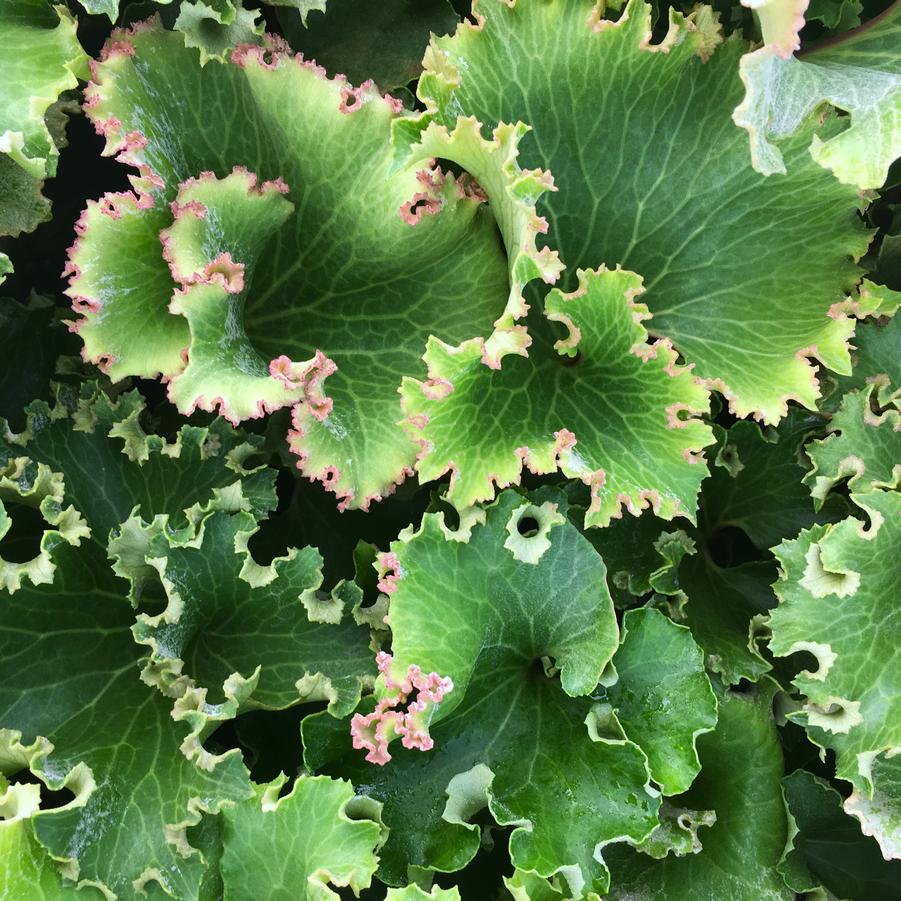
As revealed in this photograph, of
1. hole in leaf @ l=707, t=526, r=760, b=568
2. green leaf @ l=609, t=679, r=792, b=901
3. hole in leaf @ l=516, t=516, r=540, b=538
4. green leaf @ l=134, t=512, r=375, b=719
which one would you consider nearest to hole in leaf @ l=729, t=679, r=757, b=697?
green leaf @ l=609, t=679, r=792, b=901

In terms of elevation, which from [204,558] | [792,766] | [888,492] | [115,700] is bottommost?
[792,766]

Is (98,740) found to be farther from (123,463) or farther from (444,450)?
(444,450)

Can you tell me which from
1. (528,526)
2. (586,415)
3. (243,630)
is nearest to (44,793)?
(243,630)

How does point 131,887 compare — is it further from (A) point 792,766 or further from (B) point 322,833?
(A) point 792,766

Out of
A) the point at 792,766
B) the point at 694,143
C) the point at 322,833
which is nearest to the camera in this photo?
the point at 322,833

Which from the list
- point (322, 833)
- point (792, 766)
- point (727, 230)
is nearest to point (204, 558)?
point (322, 833)

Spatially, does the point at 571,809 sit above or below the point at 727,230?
below

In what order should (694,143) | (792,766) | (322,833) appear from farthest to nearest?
(792,766) < (694,143) < (322,833)
